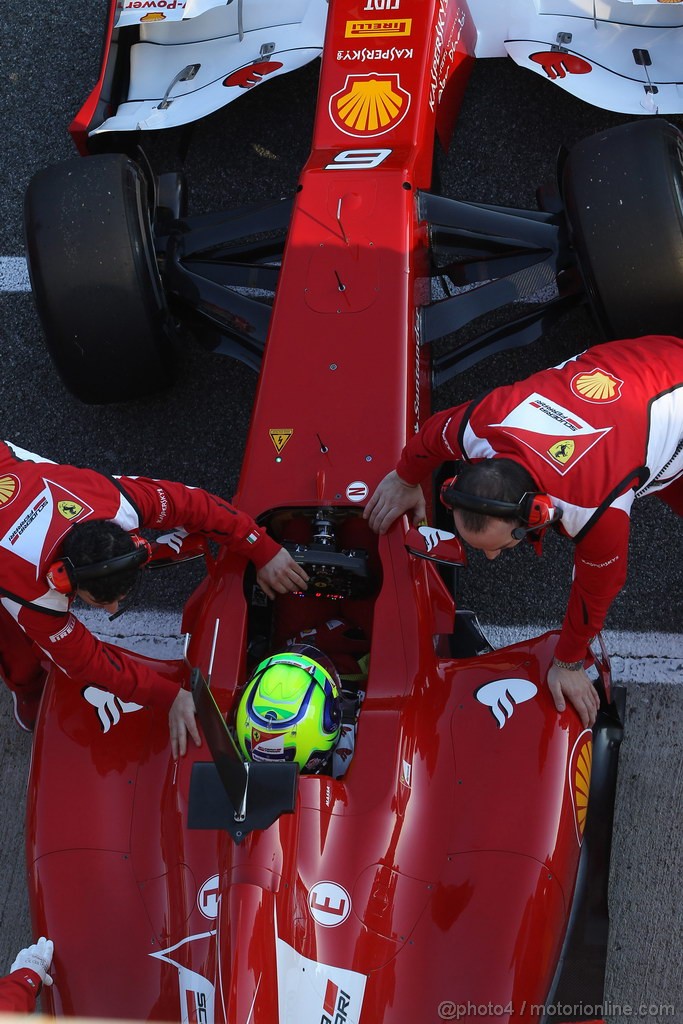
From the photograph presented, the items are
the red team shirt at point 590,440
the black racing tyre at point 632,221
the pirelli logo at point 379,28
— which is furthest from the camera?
the pirelli logo at point 379,28

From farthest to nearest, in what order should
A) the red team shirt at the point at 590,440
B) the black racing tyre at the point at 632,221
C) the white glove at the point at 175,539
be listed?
1. the black racing tyre at the point at 632,221
2. the white glove at the point at 175,539
3. the red team shirt at the point at 590,440

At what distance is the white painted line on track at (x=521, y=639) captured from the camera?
407 cm

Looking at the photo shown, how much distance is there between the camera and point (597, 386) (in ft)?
9.57

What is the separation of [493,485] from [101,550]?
1.14m

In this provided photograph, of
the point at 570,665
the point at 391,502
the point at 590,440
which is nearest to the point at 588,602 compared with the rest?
the point at 570,665

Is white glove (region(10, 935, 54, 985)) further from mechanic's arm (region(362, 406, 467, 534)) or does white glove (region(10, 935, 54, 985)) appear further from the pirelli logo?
the pirelli logo

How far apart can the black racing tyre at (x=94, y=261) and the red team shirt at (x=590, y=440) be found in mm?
1605

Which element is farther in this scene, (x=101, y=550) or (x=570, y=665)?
(x=570, y=665)

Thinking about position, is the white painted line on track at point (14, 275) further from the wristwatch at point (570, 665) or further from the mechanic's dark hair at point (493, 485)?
the wristwatch at point (570, 665)

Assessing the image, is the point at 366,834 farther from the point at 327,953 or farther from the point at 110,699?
the point at 110,699

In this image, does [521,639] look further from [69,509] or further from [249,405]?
[69,509]

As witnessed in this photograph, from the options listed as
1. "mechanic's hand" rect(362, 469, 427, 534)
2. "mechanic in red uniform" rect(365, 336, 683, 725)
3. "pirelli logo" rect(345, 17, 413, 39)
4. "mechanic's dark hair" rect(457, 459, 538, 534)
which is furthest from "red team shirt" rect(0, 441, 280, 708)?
"pirelli logo" rect(345, 17, 413, 39)

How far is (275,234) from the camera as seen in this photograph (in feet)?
16.0

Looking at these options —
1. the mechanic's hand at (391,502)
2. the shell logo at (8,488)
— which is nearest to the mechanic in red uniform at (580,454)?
the mechanic's hand at (391,502)
